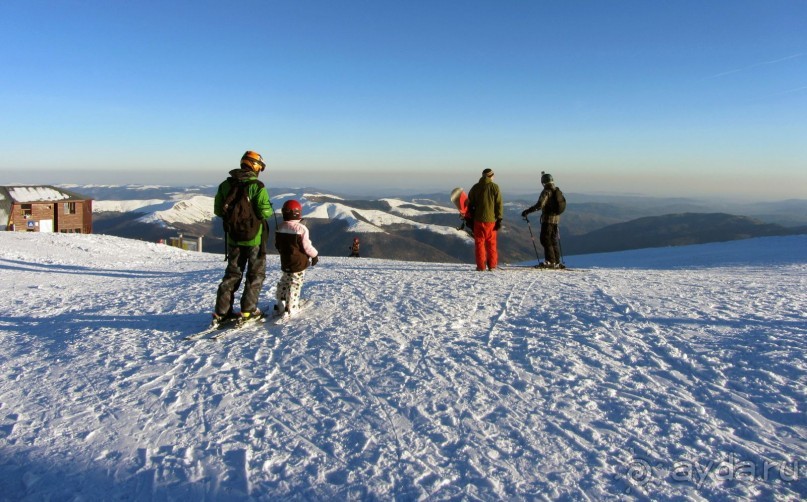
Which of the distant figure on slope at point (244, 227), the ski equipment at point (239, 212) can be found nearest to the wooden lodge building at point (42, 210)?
the distant figure on slope at point (244, 227)

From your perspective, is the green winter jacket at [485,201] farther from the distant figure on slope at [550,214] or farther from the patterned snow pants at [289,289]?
the patterned snow pants at [289,289]

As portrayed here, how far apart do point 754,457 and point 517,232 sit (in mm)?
123466

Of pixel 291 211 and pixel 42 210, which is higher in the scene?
pixel 291 211

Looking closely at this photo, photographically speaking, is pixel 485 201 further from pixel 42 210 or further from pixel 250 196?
pixel 42 210

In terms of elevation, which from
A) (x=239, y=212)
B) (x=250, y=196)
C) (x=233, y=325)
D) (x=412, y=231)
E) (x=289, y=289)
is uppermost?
(x=250, y=196)

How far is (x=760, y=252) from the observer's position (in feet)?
55.2

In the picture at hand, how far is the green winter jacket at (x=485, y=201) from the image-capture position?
10648 mm

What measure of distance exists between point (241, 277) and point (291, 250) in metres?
0.82

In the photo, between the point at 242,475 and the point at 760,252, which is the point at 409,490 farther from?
the point at 760,252

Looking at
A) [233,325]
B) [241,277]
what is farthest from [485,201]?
[233,325]

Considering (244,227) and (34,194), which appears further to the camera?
(34,194)

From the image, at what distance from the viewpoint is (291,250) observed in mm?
6617

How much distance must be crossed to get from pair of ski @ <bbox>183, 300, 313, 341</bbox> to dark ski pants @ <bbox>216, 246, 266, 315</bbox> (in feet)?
0.57

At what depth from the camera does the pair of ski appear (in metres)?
6.22
